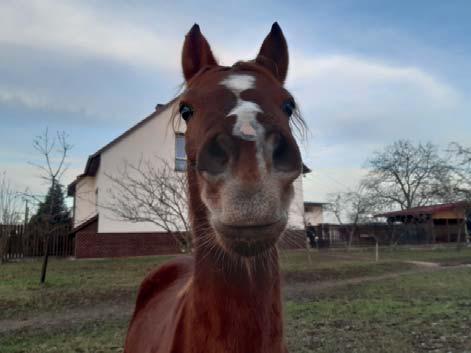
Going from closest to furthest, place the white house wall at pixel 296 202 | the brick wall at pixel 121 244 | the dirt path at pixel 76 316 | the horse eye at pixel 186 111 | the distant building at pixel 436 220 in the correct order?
1. the white house wall at pixel 296 202
2. the horse eye at pixel 186 111
3. the dirt path at pixel 76 316
4. the brick wall at pixel 121 244
5. the distant building at pixel 436 220

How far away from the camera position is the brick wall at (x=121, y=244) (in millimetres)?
21828

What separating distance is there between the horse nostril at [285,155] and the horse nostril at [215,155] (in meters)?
0.21

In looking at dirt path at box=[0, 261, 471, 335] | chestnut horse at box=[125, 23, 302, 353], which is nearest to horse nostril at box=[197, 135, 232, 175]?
chestnut horse at box=[125, 23, 302, 353]

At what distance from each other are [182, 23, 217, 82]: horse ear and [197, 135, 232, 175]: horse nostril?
1151 mm

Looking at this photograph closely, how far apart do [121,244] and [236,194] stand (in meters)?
22.2

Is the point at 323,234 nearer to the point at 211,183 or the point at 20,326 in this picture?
the point at 20,326

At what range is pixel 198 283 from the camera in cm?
207

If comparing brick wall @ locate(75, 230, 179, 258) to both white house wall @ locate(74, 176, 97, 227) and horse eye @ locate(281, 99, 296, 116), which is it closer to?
A: white house wall @ locate(74, 176, 97, 227)

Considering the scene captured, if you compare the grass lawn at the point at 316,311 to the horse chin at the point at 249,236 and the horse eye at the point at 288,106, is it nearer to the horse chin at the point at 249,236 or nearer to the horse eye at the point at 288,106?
the horse eye at the point at 288,106

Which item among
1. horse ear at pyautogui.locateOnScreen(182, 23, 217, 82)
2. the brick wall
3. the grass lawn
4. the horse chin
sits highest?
horse ear at pyautogui.locateOnScreen(182, 23, 217, 82)

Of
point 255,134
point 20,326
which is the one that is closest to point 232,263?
point 255,134

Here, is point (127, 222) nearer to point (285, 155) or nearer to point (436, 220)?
point (285, 155)

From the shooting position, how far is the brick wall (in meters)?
21.8

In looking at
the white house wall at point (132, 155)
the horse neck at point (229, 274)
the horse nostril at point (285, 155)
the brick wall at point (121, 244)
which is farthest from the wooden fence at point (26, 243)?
the horse nostril at point (285, 155)
